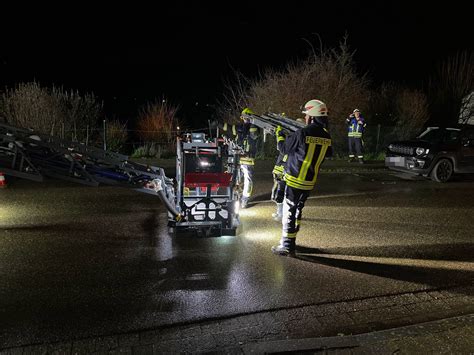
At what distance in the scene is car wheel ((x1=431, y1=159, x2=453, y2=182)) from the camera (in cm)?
1299

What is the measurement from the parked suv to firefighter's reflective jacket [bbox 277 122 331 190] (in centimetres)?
779

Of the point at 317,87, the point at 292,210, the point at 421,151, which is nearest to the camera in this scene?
the point at 292,210

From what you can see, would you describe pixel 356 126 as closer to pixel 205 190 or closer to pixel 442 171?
pixel 442 171

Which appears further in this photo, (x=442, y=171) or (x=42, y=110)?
(x=42, y=110)

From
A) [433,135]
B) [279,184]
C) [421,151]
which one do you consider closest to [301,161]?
[279,184]

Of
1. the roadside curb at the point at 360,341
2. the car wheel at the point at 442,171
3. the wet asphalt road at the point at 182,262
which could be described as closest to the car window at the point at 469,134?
the car wheel at the point at 442,171

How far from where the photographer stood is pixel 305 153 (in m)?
6.07

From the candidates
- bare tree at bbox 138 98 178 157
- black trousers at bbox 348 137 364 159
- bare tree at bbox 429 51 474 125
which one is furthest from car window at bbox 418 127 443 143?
bare tree at bbox 429 51 474 125

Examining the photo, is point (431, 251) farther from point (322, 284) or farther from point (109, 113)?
point (109, 113)

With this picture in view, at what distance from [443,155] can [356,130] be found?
3873 millimetres

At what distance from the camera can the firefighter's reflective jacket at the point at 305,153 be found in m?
6.06

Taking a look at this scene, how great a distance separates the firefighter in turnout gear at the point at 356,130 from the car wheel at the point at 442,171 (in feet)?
12.5

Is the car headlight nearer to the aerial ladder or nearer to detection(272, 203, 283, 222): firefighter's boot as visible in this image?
the aerial ladder

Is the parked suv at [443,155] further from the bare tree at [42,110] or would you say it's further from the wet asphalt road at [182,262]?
the bare tree at [42,110]
